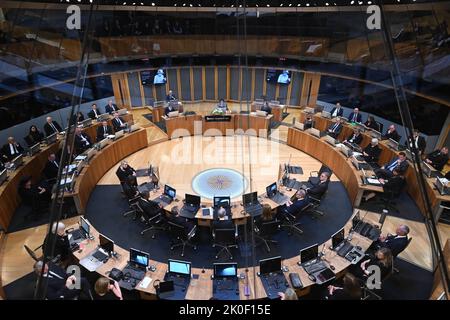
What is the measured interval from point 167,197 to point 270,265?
3631 mm

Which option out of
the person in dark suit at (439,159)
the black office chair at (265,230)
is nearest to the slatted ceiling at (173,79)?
the black office chair at (265,230)

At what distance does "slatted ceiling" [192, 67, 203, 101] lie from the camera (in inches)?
650

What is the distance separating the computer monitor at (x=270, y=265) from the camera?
6.04m

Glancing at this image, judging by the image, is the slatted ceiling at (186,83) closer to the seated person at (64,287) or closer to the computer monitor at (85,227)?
the computer monitor at (85,227)

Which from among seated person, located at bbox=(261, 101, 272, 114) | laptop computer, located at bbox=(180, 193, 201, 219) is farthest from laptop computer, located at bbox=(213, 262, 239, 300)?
seated person, located at bbox=(261, 101, 272, 114)

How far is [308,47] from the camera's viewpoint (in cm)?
1472

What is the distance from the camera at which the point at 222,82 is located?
666 inches

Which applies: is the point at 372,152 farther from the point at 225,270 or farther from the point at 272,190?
the point at 225,270

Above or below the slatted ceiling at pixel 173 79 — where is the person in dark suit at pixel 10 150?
below

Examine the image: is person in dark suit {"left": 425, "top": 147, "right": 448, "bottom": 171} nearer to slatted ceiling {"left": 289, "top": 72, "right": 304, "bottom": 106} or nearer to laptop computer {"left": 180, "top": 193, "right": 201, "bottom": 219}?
laptop computer {"left": 180, "top": 193, "right": 201, "bottom": 219}

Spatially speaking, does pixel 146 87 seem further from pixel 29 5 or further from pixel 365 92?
pixel 365 92

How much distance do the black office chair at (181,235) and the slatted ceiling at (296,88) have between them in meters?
10.2

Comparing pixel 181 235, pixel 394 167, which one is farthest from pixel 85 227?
pixel 394 167
